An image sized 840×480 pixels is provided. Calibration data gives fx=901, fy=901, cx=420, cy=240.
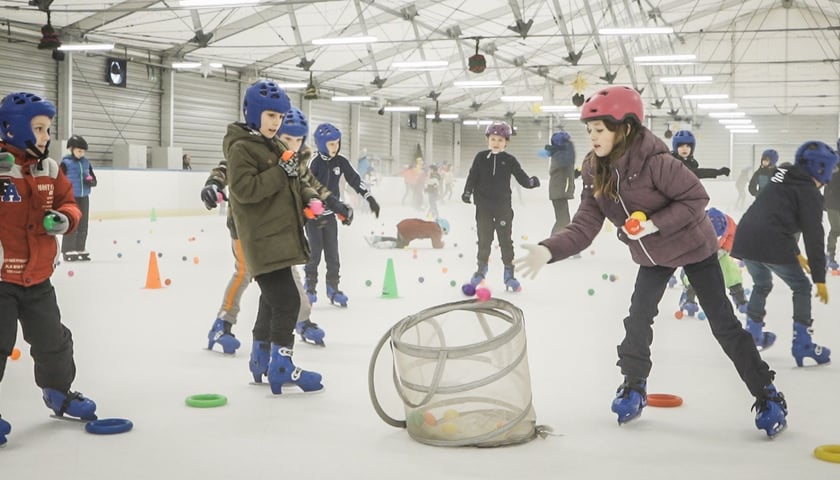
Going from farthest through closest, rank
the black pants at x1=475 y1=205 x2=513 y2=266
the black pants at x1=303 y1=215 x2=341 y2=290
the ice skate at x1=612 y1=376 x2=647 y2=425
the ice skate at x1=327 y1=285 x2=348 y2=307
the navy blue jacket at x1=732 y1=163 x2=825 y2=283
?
1. the black pants at x1=475 y1=205 x2=513 y2=266
2. the ice skate at x1=327 y1=285 x2=348 y2=307
3. the black pants at x1=303 y1=215 x2=341 y2=290
4. the navy blue jacket at x1=732 y1=163 x2=825 y2=283
5. the ice skate at x1=612 y1=376 x2=647 y2=425

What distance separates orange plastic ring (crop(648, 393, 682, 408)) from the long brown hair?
883mm

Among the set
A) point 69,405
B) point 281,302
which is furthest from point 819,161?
point 69,405

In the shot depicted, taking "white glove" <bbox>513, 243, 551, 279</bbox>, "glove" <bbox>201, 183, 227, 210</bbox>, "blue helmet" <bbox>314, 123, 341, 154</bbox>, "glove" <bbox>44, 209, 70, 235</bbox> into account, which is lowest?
"white glove" <bbox>513, 243, 551, 279</bbox>

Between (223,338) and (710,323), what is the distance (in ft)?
7.95

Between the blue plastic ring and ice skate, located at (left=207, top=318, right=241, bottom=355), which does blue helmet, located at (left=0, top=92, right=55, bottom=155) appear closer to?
the blue plastic ring

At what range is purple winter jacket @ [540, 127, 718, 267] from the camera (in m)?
3.08

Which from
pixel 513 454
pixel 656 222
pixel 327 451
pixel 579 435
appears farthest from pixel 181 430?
pixel 656 222

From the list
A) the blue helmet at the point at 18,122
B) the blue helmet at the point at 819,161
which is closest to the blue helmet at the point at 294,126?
the blue helmet at the point at 18,122

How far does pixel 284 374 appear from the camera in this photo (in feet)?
12.0

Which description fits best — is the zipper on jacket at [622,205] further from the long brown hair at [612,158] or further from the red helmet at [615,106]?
the red helmet at [615,106]

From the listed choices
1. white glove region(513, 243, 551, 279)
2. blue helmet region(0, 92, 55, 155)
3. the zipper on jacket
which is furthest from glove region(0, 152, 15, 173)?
the zipper on jacket

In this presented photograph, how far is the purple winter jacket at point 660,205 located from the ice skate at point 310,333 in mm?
1958

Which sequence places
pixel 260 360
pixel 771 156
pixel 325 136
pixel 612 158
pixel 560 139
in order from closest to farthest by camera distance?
pixel 612 158 < pixel 260 360 < pixel 325 136 < pixel 771 156 < pixel 560 139

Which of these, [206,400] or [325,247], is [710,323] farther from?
[325,247]
